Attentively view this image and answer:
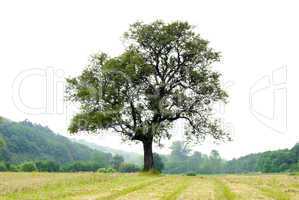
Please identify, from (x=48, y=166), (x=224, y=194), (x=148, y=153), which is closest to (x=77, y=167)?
(x=48, y=166)

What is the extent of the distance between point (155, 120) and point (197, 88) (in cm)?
590

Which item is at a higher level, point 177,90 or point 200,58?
point 200,58

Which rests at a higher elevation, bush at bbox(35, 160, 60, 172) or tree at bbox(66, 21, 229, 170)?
tree at bbox(66, 21, 229, 170)

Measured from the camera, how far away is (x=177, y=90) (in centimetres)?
5456

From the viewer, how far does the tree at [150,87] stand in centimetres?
5247

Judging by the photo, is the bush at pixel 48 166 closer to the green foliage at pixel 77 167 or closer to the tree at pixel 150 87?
the green foliage at pixel 77 167

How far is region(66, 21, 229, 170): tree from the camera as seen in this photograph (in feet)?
172

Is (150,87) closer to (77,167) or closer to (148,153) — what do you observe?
(148,153)

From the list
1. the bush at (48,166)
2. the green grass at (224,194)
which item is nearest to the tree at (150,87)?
the green grass at (224,194)

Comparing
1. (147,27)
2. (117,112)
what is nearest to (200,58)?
(147,27)

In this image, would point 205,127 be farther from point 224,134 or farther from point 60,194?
point 60,194

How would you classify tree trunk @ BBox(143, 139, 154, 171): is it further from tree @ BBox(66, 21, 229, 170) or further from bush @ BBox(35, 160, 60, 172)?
bush @ BBox(35, 160, 60, 172)

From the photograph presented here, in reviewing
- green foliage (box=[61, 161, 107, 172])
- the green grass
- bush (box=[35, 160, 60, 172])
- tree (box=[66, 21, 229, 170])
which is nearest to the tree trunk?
tree (box=[66, 21, 229, 170])

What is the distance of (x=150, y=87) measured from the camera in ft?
178
